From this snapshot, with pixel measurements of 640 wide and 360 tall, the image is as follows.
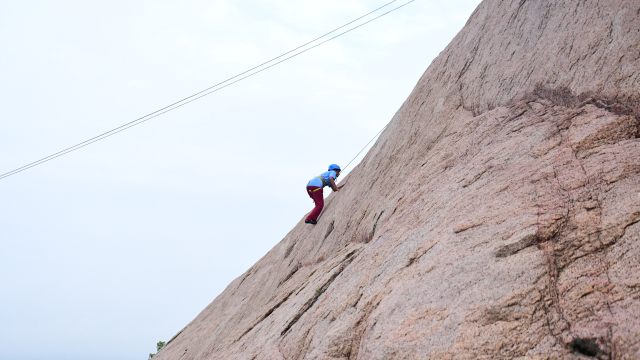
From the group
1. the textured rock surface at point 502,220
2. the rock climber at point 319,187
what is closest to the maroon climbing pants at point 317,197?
the rock climber at point 319,187

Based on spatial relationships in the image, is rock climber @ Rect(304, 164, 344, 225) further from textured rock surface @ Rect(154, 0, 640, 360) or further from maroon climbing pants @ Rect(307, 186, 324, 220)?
textured rock surface @ Rect(154, 0, 640, 360)

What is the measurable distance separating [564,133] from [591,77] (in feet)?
3.21

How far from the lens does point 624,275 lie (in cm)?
456

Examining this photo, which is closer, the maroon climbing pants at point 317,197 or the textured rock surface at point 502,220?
the textured rock surface at point 502,220

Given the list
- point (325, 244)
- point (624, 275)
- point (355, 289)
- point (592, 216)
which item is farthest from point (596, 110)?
point (325, 244)

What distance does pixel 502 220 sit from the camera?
599 cm

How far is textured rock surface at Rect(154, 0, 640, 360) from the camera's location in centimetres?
475

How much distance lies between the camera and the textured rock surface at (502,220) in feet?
15.6

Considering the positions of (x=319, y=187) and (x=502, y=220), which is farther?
(x=319, y=187)

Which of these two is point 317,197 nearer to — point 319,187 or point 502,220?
point 319,187

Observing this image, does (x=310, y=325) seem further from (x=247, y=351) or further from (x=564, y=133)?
(x=564, y=133)

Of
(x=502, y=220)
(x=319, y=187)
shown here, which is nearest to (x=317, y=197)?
(x=319, y=187)

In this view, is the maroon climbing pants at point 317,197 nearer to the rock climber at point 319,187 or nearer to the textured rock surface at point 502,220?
the rock climber at point 319,187

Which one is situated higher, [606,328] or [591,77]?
[591,77]
